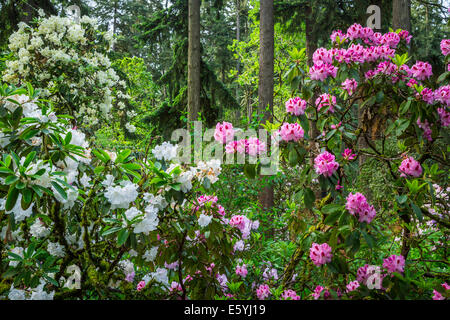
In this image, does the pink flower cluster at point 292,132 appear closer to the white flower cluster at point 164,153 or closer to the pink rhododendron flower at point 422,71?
the white flower cluster at point 164,153

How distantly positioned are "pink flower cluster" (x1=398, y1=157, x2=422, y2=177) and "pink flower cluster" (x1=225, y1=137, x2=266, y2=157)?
82 cm

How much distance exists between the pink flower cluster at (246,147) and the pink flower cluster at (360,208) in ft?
1.72

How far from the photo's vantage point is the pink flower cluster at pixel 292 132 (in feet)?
5.71

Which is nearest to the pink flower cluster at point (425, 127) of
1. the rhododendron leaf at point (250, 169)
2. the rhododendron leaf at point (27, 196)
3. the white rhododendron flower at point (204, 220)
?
the rhododendron leaf at point (250, 169)

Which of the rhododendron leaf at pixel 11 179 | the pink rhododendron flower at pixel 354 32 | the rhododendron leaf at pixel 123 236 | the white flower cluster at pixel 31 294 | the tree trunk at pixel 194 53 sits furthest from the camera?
the tree trunk at pixel 194 53

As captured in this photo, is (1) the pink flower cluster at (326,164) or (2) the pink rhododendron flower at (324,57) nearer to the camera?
(1) the pink flower cluster at (326,164)

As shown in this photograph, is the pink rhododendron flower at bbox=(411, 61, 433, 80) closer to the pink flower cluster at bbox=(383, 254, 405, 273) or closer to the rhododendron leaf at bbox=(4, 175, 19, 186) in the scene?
the pink flower cluster at bbox=(383, 254, 405, 273)

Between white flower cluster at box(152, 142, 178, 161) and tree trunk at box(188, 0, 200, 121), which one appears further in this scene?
tree trunk at box(188, 0, 200, 121)

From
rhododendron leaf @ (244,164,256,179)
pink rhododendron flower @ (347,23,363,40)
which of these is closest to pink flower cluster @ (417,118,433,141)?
pink rhododendron flower @ (347,23,363,40)

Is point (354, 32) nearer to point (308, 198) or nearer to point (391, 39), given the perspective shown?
point (391, 39)

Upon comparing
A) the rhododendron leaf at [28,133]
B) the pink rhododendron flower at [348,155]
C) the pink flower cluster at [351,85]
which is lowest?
the pink rhododendron flower at [348,155]

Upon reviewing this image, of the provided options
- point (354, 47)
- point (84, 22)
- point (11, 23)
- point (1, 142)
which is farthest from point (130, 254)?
point (11, 23)

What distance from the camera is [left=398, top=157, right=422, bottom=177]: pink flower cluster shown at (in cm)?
180

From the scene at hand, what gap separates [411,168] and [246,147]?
946mm
